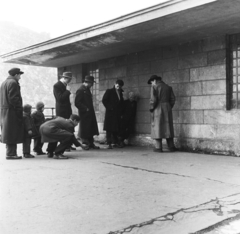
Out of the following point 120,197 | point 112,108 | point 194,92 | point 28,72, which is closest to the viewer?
point 120,197

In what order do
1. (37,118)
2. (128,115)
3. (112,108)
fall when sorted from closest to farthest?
(37,118) → (112,108) → (128,115)

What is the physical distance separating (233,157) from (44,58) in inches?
261

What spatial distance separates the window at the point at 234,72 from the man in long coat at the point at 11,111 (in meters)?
4.47

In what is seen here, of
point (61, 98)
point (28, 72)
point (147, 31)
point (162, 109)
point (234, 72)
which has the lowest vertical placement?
point (162, 109)

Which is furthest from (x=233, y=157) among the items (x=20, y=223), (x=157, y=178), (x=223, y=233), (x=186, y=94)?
(x=20, y=223)

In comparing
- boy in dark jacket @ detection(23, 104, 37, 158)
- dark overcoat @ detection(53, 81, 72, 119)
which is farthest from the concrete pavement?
dark overcoat @ detection(53, 81, 72, 119)

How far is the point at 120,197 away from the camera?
3922 millimetres

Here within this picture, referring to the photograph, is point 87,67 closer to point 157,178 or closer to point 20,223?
point 157,178

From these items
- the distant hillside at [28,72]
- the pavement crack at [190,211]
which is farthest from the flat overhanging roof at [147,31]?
the distant hillside at [28,72]

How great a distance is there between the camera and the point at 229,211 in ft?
11.2

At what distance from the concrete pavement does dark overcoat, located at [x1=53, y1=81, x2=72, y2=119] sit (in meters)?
1.73

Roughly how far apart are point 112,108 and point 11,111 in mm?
2913

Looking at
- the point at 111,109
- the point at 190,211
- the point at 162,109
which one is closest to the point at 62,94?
the point at 111,109

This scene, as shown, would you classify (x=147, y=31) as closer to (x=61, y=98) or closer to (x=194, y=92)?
(x=194, y=92)
